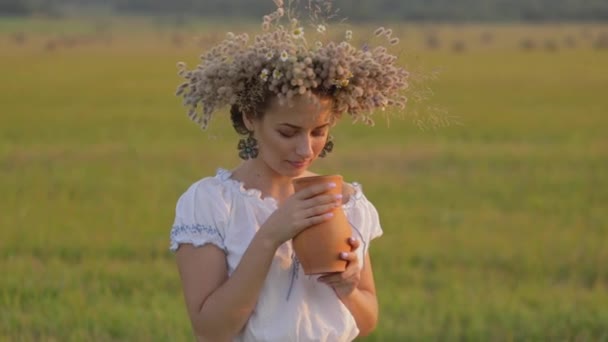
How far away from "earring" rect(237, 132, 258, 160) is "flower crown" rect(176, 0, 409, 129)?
4.0 inches

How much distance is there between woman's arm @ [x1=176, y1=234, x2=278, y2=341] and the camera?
343 cm

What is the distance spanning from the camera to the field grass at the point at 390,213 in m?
6.96

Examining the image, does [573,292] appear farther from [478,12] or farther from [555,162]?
[478,12]

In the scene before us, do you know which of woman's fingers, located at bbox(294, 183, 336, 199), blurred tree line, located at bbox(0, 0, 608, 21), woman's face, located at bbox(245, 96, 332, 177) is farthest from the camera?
blurred tree line, located at bbox(0, 0, 608, 21)

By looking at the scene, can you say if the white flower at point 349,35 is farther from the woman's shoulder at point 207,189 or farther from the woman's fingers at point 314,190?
the woman's shoulder at point 207,189

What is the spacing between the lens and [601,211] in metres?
10.6

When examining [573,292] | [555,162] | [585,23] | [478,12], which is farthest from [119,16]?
[573,292]

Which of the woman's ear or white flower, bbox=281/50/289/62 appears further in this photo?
the woman's ear

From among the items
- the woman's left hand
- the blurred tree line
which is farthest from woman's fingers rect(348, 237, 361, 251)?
the blurred tree line

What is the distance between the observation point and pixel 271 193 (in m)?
3.65

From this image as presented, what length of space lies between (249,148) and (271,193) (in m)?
0.14

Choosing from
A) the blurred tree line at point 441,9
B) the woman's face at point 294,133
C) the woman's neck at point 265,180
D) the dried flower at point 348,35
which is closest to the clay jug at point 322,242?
the woman's face at point 294,133

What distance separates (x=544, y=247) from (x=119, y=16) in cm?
8730

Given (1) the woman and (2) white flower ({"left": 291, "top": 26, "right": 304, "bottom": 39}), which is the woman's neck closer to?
(1) the woman
